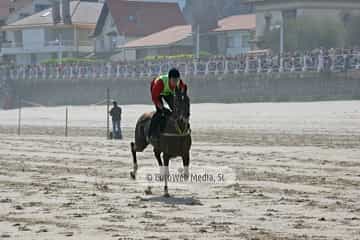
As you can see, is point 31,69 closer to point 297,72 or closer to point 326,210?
point 297,72

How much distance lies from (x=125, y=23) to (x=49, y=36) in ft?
22.6

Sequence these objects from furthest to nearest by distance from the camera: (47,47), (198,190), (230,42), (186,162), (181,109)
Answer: (47,47)
(230,42)
(198,190)
(186,162)
(181,109)

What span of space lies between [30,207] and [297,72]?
35.0 m

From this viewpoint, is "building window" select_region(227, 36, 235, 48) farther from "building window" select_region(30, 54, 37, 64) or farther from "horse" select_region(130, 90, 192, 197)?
"horse" select_region(130, 90, 192, 197)

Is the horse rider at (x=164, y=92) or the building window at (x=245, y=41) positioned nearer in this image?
the horse rider at (x=164, y=92)

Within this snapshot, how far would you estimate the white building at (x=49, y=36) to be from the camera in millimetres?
86625

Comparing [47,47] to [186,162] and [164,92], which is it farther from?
[186,162]

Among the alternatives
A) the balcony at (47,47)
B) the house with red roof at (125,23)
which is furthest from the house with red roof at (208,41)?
the balcony at (47,47)

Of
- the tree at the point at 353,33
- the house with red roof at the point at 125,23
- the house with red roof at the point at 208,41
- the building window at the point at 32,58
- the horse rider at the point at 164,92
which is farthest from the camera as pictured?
the building window at the point at 32,58

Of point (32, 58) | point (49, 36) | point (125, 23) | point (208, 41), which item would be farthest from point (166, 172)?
point (32, 58)

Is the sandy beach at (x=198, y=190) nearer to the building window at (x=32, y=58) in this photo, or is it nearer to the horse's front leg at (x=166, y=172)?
the horse's front leg at (x=166, y=172)

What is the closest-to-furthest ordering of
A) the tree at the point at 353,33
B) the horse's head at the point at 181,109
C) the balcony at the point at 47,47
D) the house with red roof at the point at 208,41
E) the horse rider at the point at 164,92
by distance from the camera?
the horse's head at the point at 181,109, the horse rider at the point at 164,92, the tree at the point at 353,33, the house with red roof at the point at 208,41, the balcony at the point at 47,47

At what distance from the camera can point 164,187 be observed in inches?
583

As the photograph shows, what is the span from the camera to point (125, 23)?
282 feet
